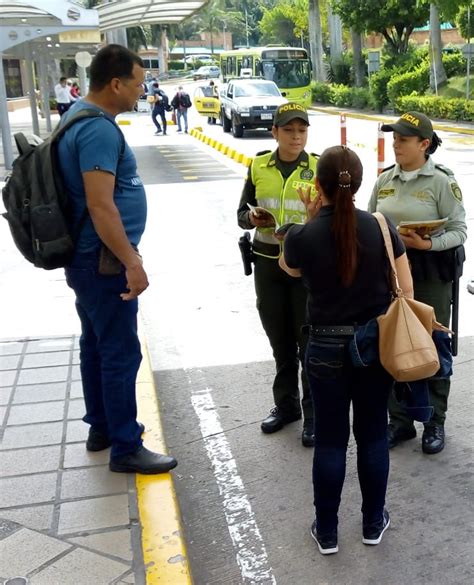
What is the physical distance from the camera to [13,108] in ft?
137

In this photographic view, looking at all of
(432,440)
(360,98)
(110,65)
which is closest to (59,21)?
(110,65)

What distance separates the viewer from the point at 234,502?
11.8 feet

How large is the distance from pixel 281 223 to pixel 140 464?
1435 millimetres

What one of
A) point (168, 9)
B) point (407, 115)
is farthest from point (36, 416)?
point (168, 9)

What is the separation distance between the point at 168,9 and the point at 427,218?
57.7 ft

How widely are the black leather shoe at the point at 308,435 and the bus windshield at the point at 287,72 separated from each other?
2941 cm

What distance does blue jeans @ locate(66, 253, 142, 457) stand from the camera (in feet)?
11.0

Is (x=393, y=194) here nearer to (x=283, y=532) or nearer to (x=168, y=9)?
(x=283, y=532)

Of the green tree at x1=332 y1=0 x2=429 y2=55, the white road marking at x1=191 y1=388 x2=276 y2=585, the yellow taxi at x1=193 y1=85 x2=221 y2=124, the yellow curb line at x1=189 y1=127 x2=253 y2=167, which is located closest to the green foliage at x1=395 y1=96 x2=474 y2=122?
the green tree at x1=332 y1=0 x2=429 y2=55

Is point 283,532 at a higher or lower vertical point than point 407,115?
lower

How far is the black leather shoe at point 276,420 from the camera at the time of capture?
4270 mm

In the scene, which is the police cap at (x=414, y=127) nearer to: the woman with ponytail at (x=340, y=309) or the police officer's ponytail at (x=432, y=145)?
the police officer's ponytail at (x=432, y=145)

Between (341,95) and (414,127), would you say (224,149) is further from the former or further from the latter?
(341,95)

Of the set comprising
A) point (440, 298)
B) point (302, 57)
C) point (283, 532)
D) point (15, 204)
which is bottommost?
point (283, 532)
